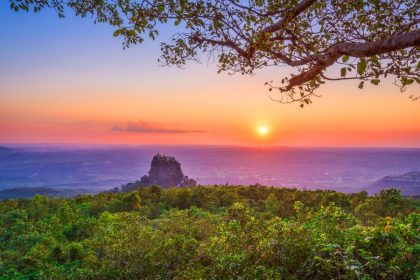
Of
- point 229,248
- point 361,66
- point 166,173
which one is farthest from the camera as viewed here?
point 166,173

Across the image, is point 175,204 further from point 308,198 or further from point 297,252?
point 297,252

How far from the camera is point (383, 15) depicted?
27.8 feet

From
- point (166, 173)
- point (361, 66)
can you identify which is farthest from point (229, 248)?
point (166, 173)

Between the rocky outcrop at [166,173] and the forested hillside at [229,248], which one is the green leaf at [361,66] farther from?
the rocky outcrop at [166,173]

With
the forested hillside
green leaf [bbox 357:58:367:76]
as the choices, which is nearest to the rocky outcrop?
the forested hillside

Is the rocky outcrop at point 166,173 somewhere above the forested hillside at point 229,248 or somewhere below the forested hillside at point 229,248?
below

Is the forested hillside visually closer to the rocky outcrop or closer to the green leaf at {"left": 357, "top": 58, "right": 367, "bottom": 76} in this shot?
the green leaf at {"left": 357, "top": 58, "right": 367, "bottom": 76}

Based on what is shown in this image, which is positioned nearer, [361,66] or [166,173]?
[361,66]

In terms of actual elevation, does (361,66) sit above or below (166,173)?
above

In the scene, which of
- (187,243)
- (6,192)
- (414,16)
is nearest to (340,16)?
(414,16)

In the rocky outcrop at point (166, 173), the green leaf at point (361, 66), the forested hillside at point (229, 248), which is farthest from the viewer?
the rocky outcrop at point (166, 173)

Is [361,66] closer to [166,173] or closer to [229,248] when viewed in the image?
[229,248]

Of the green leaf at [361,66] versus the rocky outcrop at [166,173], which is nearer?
the green leaf at [361,66]

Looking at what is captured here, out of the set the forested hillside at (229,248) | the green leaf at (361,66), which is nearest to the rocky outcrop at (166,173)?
the forested hillside at (229,248)
